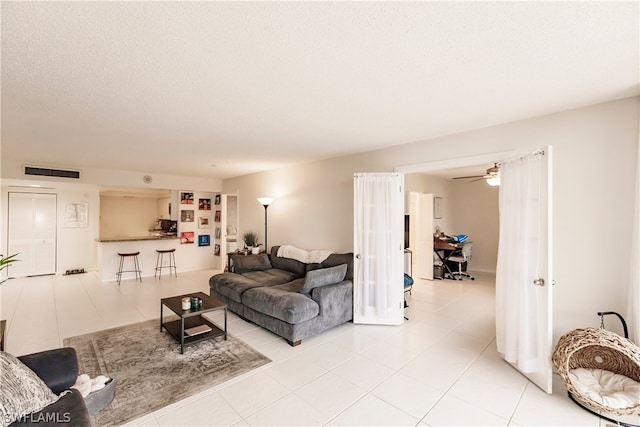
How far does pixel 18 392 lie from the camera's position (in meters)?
1.57

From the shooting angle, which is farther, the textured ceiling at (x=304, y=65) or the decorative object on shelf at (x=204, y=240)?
the decorative object on shelf at (x=204, y=240)

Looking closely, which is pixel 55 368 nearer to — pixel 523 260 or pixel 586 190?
pixel 523 260

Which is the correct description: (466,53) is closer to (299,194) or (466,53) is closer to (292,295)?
(292,295)

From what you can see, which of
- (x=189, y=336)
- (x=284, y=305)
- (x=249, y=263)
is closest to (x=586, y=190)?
(x=284, y=305)

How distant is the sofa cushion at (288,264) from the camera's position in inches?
203

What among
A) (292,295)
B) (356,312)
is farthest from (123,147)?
(356,312)

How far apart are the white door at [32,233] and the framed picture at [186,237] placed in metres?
3.14

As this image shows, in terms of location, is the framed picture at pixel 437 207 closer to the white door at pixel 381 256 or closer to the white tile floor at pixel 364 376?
the white tile floor at pixel 364 376

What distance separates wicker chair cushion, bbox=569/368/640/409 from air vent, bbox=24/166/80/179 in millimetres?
8170

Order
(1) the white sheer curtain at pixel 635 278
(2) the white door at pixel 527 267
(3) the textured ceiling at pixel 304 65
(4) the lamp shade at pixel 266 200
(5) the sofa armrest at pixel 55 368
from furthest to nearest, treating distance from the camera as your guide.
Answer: (4) the lamp shade at pixel 266 200 → (2) the white door at pixel 527 267 → (1) the white sheer curtain at pixel 635 278 → (5) the sofa armrest at pixel 55 368 → (3) the textured ceiling at pixel 304 65

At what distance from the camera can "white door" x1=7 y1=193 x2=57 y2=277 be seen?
6.88m

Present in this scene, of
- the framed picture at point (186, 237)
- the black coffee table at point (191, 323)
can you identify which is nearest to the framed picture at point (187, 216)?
the framed picture at point (186, 237)

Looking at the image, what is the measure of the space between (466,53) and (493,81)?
58cm

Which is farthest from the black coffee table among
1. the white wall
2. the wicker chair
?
the white wall
